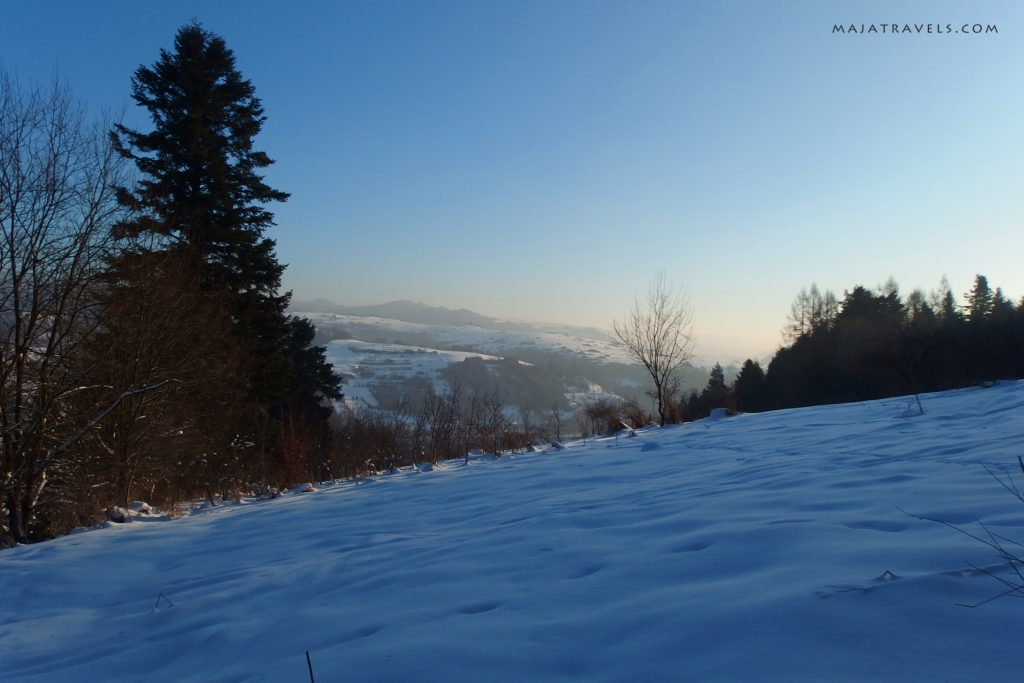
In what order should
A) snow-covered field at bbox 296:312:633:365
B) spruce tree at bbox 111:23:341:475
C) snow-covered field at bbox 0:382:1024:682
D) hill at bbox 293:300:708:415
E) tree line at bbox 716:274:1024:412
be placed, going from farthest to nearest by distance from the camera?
snow-covered field at bbox 296:312:633:365
hill at bbox 293:300:708:415
tree line at bbox 716:274:1024:412
spruce tree at bbox 111:23:341:475
snow-covered field at bbox 0:382:1024:682

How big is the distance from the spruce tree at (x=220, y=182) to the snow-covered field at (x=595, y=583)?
11147mm

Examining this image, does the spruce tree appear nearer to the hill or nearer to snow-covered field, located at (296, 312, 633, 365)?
the hill

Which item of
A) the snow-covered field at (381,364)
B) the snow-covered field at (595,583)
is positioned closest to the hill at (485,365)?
the snow-covered field at (381,364)

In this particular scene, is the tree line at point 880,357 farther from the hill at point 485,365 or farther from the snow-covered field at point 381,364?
the snow-covered field at point 381,364

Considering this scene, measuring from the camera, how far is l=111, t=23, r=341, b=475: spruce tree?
14.5m

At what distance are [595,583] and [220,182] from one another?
625 inches

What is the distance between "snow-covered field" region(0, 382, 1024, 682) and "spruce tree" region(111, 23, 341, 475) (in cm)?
1115

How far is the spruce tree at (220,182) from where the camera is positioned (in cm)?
1455

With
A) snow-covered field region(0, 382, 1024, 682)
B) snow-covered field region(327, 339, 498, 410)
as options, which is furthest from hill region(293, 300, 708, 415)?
snow-covered field region(0, 382, 1024, 682)

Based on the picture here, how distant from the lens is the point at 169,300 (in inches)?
393

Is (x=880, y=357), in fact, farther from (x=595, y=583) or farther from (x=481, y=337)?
(x=481, y=337)

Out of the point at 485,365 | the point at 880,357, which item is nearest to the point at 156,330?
the point at 880,357

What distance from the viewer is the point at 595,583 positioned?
2.31m

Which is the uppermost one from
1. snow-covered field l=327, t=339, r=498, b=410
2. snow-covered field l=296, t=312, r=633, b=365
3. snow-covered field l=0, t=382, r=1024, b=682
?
snow-covered field l=296, t=312, r=633, b=365
